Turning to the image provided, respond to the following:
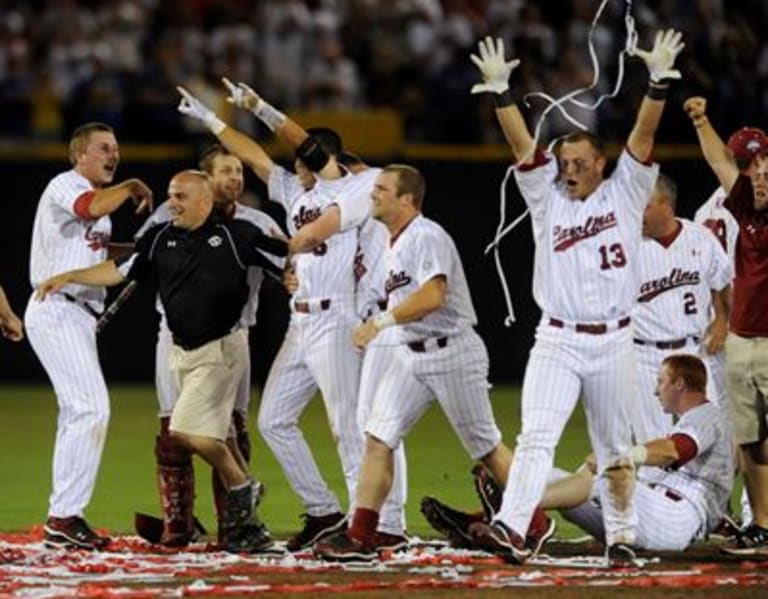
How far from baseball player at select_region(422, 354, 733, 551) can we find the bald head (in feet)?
6.38

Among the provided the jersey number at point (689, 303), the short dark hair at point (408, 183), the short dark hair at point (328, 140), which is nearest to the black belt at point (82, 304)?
the short dark hair at point (328, 140)

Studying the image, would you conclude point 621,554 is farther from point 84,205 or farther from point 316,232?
point 84,205

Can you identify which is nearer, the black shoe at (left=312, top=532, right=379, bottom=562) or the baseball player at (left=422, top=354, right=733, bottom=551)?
the black shoe at (left=312, top=532, right=379, bottom=562)

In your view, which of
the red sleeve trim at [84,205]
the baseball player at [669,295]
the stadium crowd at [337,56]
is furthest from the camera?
the stadium crowd at [337,56]

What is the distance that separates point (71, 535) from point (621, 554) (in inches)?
113

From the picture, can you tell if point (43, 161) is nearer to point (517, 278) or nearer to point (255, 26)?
point (255, 26)

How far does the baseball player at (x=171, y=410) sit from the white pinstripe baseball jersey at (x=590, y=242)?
5.02ft

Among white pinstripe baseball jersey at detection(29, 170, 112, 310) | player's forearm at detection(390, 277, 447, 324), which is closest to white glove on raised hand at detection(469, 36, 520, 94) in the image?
player's forearm at detection(390, 277, 447, 324)

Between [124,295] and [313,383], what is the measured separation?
4.17ft

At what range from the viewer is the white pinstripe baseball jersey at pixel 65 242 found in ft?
38.4

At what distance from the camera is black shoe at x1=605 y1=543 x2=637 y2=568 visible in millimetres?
10547

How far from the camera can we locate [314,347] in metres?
11.6

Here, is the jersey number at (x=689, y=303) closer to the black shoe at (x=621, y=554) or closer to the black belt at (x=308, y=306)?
the black shoe at (x=621, y=554)

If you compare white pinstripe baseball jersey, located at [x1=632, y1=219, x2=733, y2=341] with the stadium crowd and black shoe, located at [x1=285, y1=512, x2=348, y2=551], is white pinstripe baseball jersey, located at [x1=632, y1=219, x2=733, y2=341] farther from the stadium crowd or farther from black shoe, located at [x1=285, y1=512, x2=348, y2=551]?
the stadium crowd
